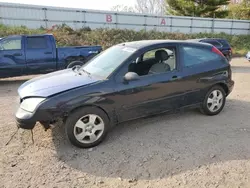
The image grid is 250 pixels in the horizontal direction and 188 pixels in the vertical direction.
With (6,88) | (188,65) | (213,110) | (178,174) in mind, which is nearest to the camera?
(178,174)

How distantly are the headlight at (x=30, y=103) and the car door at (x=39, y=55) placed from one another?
562cm

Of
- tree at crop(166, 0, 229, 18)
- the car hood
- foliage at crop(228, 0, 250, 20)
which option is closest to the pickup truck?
the car hood

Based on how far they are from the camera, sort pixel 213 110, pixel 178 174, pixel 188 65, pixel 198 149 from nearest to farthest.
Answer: pixel 178 174 < pixel 198 149 < pixel 188 65 < pixel 213 110

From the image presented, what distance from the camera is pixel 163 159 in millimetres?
3484

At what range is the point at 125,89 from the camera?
398 centimetres

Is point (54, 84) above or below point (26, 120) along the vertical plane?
above

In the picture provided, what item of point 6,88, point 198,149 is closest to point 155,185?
point 198,149

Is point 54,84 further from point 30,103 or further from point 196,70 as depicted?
point 196,70

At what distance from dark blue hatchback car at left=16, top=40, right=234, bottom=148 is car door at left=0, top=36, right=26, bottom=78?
15.7 ft

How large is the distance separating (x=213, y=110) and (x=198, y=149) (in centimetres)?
162

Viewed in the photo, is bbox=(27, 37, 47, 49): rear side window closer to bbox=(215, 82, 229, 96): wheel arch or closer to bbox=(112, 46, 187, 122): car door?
bbox=(112, 46, 187, 122): car door

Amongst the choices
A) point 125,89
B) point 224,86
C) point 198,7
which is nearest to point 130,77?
point 125,89

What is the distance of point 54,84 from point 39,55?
5624mm

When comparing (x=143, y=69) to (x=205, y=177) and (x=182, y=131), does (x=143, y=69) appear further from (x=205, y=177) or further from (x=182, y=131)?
(x=205, y=177)
